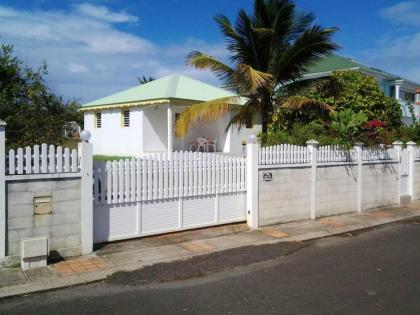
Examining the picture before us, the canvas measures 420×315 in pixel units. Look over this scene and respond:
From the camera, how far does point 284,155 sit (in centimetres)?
967

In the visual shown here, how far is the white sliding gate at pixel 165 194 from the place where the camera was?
7.43 m

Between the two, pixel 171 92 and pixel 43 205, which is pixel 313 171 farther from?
pixel 171 92

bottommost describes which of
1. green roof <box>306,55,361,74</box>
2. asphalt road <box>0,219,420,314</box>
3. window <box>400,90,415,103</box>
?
asphalt road <box>0,219,420,314</box>

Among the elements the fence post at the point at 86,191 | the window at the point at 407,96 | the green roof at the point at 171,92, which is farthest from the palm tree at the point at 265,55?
the window at the point at 407,96

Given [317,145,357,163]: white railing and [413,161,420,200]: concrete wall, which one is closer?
[317,145,357,163]: white railing

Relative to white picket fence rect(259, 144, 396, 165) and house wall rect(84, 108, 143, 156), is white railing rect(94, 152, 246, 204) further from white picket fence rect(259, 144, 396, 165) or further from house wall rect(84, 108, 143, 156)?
house wall rect(84, 108, 143, 156)

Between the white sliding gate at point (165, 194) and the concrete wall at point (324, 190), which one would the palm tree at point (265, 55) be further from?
the white sliding gate at point (165, 194)

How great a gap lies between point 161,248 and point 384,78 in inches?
1094

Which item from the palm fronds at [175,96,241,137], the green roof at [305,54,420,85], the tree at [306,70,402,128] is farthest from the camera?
the green roof at [305,54,420,85]

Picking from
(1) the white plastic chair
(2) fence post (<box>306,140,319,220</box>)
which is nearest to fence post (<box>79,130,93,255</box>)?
(2) fence post (<box>306,140,319,220</box>)

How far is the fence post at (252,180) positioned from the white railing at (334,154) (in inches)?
84.8

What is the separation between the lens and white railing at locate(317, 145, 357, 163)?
10538 millimetres

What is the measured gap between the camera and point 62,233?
6.70 metres

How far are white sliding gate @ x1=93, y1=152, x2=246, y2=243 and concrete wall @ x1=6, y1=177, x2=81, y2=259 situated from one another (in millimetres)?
519
